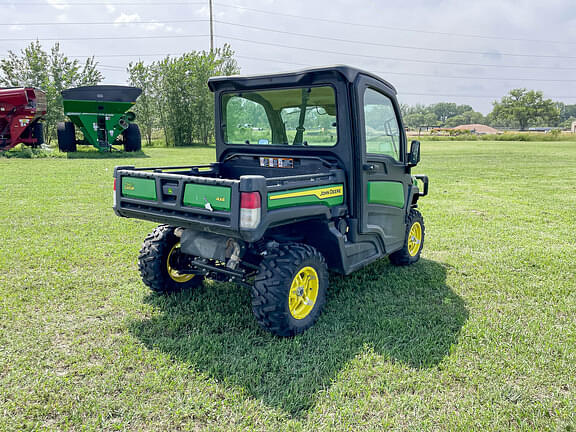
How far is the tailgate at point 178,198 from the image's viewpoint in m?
3.11

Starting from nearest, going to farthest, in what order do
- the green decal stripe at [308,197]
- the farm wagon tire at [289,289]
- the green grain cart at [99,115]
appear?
the green decal stripe at [308,197], the farm wagon tire at [289,289], the green grain cart at [99,115]

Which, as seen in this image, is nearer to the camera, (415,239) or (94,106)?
(415,239)

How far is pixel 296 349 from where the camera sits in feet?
10.8

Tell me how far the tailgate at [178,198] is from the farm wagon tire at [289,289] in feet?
1.78

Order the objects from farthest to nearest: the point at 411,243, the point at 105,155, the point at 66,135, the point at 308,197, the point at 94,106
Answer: the point at 66,135 < the point at 105,155 < the point at 94,106 < the point at 411,243 < the point at 308,197

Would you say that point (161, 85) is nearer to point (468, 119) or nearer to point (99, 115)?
point (99, 115)

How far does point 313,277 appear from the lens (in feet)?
12.1

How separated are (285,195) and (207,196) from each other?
0.55 m

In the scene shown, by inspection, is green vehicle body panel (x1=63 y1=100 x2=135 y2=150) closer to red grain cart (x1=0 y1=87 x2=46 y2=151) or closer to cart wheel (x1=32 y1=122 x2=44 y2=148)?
red grain cart (x1=0 y1=87 x2=46 y2=151)

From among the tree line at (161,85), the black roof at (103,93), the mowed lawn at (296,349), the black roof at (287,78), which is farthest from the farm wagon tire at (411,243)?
the tree line at (161,85)

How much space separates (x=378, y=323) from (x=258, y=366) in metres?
1.17

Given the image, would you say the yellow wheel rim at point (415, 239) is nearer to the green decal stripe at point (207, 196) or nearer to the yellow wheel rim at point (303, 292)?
the yellow wheel rim at point (303, 292)

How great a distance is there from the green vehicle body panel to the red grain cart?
126 cm

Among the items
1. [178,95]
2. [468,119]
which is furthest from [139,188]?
[468,119]
